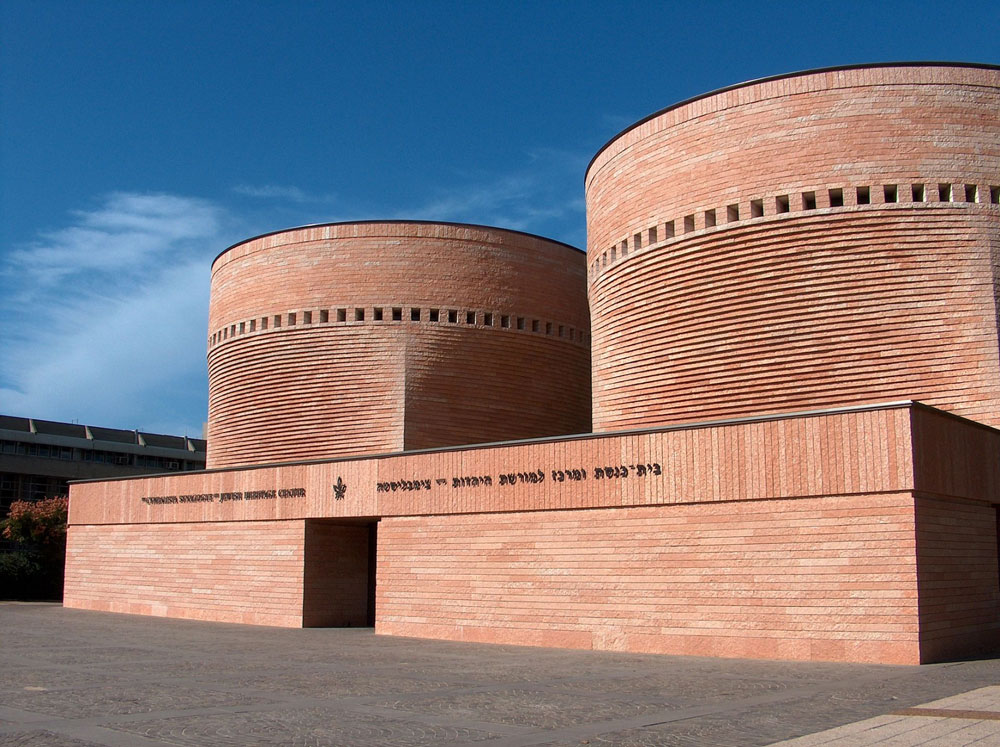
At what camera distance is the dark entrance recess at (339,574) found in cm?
2378

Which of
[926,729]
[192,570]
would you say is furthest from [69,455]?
[926,729]

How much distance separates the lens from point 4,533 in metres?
42.1

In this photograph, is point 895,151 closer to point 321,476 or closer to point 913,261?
point 913,261

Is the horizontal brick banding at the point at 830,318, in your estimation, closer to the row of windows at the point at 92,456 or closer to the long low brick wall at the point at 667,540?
the long low brick wall at the point at 667,540

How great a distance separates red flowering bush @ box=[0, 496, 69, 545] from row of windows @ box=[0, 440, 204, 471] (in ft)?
48.4

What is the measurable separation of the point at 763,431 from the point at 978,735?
29.0 feet

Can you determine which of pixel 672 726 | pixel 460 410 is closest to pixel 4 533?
pixel 460 410

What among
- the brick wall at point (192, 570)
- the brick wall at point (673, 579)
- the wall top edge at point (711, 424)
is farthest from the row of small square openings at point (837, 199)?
the brick wall at point (192, 570)

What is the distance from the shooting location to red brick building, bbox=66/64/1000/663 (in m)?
15.9

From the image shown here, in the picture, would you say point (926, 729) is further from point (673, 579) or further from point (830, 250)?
point (830, 250)

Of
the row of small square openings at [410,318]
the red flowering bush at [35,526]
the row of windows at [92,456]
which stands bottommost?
the red flowering bush at [35,526]

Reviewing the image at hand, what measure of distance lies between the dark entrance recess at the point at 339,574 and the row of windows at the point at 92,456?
125ft

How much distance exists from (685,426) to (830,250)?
5267 mm

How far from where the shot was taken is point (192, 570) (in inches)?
1049
